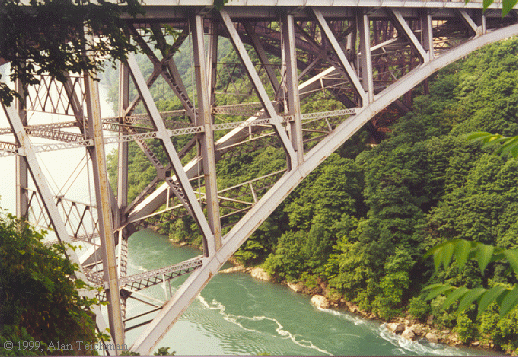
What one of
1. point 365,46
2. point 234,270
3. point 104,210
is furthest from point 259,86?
point 234,270

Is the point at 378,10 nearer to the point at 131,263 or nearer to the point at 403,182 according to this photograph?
the point at 403,182

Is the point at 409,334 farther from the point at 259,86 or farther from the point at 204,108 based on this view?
the point at 204,108

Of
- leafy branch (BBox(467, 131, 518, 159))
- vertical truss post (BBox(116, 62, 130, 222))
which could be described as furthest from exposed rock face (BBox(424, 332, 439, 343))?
leafy branch (BBox(467, 131, 518, 159))

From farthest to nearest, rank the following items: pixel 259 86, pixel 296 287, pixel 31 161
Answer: pixel 296 287 < pixel 259 86 < pixel 31 161

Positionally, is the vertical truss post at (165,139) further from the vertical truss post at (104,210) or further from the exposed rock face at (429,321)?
the exposed rock face at (429,321)

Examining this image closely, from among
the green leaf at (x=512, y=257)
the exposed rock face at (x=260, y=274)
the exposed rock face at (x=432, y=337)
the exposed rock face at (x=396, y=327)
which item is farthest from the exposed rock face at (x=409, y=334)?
the green leaf at (x=512, y=257)
